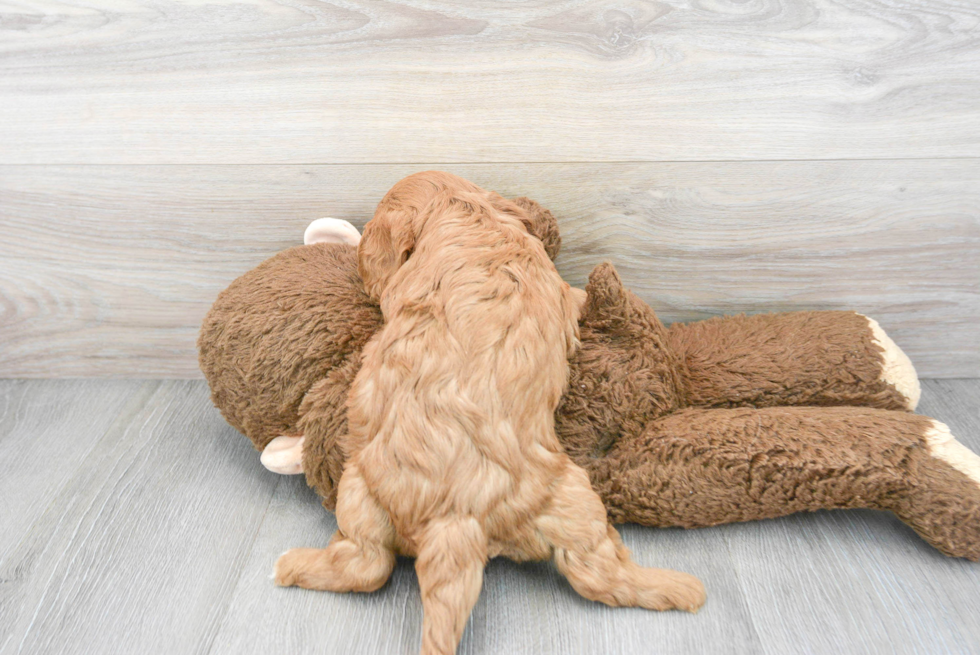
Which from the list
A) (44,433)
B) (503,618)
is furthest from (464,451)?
(44,433)

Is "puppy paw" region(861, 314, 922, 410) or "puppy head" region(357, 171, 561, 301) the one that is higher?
"puppy head" region(357, 171, 561, 301)

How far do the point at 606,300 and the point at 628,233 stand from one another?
0.28 meters

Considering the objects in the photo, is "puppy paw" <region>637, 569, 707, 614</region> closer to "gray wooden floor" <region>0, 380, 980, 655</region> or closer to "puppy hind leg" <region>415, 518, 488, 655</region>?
"gray wooden floor" <region>0, 380, 980, 655</region>

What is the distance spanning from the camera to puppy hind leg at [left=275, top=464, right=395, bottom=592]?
964 millimetres

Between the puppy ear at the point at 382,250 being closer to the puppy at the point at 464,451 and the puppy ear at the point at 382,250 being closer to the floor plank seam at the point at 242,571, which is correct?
the puppy at the point at 464,451

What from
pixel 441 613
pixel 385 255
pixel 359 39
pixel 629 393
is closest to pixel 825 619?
pixel 629 393

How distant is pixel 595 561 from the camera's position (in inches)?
37.5

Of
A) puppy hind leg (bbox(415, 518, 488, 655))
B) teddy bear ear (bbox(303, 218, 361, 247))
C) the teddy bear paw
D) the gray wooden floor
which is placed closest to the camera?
puppy hind leg (bbox(415, 518, 488, 655))

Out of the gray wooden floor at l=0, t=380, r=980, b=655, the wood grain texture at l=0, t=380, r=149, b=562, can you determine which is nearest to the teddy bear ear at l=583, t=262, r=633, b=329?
the gray wooden floor at l=0, t=380, r=980, b=655

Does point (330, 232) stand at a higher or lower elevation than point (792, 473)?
higher

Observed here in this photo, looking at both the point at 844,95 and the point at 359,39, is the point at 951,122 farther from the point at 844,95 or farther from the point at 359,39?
the point at 359,39

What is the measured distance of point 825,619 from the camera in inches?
38.9

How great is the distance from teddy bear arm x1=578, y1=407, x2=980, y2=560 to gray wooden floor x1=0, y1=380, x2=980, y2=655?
0.06 metres

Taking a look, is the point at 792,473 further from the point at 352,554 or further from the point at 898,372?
the point at 352,554
